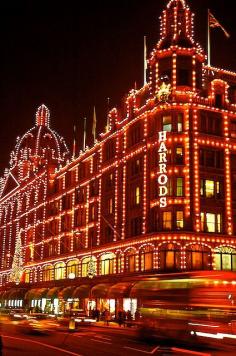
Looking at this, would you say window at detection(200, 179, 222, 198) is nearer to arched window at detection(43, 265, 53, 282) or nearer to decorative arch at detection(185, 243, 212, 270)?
decorative arch at detection(185, 243, 212, 270)

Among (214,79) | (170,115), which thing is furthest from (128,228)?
(214,79)

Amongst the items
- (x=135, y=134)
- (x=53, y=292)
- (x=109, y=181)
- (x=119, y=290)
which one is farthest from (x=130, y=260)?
(x=53, y=292)

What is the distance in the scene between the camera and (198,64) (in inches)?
2504

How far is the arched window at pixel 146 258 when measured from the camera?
6035 centimetres

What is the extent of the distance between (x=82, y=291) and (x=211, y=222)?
71.7 feet

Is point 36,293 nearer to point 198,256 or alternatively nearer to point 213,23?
point 198,256

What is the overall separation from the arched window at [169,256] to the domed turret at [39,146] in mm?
62085

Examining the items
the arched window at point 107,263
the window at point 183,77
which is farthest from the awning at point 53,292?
the window at point 183,77

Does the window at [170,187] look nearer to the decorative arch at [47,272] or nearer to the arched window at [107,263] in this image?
the arched window at [107,263]

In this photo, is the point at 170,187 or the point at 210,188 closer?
the point at 170,187

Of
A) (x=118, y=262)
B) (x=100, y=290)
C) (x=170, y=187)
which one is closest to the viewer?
(x=170, y=187)

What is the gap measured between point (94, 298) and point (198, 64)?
3199 centimetres

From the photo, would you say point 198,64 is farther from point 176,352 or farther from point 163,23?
point 176,352

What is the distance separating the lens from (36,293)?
91.4 meters
